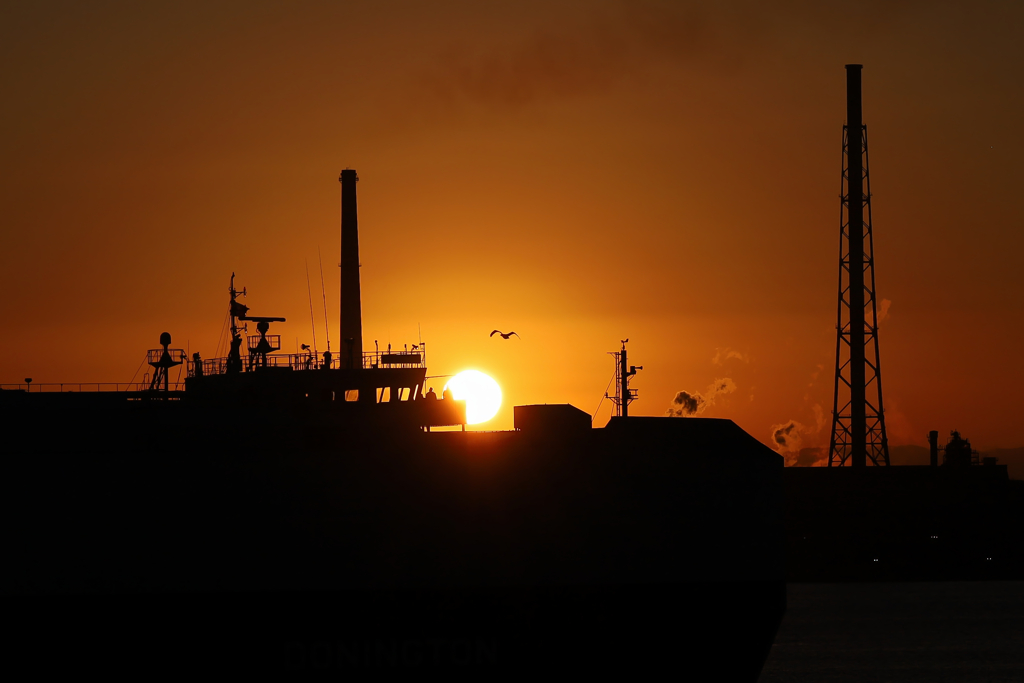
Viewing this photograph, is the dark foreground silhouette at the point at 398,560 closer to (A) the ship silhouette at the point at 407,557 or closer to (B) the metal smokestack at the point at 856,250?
(A) the ship silhouette at the point at 407,557

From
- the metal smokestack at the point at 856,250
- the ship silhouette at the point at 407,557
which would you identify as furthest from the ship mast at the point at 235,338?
the metal smokestack at the point at 856,250

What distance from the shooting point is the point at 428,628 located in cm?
2283

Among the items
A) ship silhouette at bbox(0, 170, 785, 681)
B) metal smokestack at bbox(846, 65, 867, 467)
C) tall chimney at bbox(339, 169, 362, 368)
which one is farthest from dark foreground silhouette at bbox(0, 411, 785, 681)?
metal smokestack at bbox(846, 65, 867, 467)

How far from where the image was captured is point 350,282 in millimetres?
53094

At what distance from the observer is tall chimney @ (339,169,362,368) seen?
5266 centimetres

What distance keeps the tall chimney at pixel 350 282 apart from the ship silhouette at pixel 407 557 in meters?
27.9

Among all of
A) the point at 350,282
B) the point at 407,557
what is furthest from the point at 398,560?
the point at 350,282

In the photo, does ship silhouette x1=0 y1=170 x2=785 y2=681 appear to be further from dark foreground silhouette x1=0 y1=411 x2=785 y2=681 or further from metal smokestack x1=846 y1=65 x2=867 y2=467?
metal smokestack x1=846 y1=65 x2=867 y2=467

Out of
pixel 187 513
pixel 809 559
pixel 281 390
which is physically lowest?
pixel 809 559

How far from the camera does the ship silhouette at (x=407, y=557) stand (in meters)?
22.9

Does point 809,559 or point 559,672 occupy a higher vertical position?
point 559,672

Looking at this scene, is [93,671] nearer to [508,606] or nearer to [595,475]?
[508,606]

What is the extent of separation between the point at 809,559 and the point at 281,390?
42.4 meters

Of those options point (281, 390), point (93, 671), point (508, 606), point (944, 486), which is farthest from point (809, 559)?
point (93, 671)
